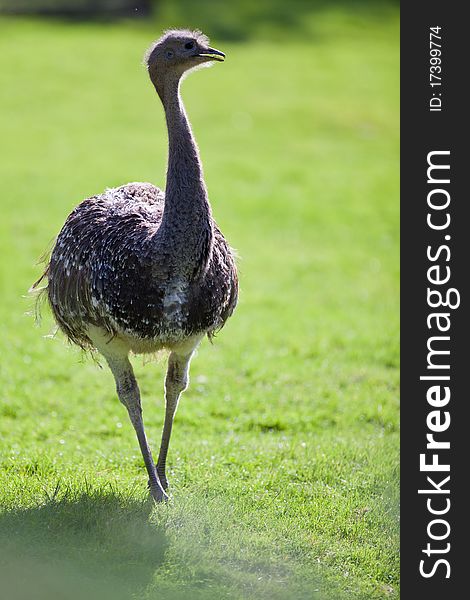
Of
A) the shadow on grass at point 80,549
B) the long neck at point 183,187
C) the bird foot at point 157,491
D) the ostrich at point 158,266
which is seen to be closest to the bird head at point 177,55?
the ostrich at point 158,266

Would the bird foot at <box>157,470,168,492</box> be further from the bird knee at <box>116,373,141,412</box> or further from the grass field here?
the bird knee at <box>116,373,141,412</box>

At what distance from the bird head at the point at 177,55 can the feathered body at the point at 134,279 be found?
95 cm

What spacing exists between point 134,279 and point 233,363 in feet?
16.9

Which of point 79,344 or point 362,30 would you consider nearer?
point 79,344

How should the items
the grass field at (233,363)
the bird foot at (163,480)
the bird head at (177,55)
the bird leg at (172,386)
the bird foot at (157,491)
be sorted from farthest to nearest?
the bird foot at (163,480)
the bird leg at (172,386)
the bird foot at (157,491)
the bird head at (177,55)
the grass field at (233,363)

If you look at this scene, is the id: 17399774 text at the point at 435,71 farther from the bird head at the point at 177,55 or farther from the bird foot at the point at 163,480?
the bird foot at the point at 163,480

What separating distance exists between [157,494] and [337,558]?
1.29m

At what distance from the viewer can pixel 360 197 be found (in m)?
19.1

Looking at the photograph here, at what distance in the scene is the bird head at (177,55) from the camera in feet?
21.0

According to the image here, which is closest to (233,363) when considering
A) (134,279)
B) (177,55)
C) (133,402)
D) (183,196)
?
(133,402)

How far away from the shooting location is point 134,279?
6227 millimetres

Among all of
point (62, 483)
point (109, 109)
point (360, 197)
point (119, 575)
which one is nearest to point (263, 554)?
point (119, 575)

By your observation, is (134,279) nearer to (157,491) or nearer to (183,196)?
(183,196)

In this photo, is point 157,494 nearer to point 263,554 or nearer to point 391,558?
point 263,554
